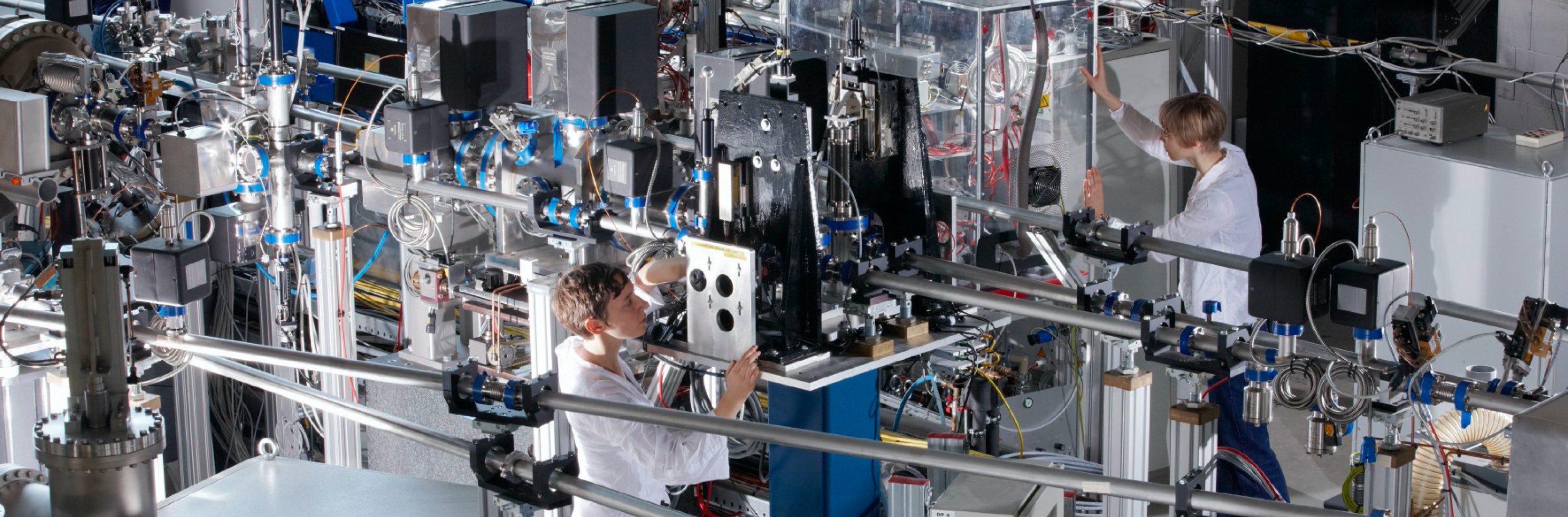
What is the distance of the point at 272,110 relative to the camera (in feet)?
15.5

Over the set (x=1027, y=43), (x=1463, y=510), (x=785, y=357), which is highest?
(x=1027, y=43)

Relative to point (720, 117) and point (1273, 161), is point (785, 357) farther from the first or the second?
point (1273, 161)

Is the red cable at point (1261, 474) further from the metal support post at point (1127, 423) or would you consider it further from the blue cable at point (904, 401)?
the blue cable at point (904, 401)

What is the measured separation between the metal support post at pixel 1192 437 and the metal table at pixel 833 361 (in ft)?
1.66

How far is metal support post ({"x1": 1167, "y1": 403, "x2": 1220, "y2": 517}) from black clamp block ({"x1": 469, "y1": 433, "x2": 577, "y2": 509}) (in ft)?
4.45

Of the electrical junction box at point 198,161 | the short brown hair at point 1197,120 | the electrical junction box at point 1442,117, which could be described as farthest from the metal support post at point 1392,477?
the electrical junction box at point 198,161

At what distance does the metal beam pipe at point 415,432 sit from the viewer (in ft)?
6.76

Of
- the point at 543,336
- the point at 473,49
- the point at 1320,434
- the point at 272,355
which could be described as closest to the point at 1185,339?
the point at 1320,434

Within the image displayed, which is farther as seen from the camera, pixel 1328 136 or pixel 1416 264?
pixel 1328 136

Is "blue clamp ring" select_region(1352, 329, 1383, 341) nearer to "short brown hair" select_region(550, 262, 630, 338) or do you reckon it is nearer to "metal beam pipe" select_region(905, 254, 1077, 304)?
"metal beam pipe" select_region(905, 254, 1077, 304)

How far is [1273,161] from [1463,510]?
11.2 ft

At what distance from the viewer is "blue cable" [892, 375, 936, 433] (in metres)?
4.75

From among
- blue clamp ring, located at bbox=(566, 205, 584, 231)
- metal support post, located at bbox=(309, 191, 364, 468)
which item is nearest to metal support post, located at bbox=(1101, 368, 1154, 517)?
blue clamp ring, located at bbox=(566, 205, 584, 231)

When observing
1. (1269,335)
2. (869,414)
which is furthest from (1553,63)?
(1269,335)
